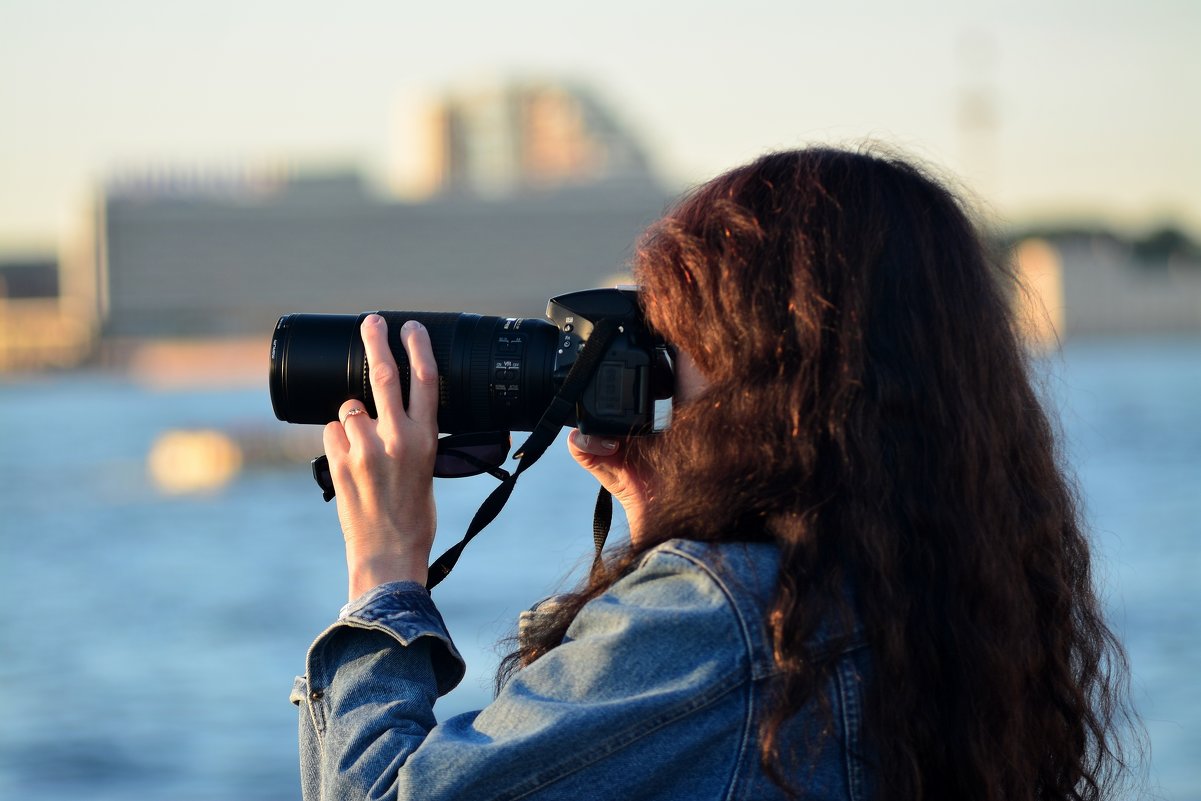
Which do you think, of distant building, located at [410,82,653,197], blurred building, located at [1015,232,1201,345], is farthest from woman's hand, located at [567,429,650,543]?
distant building, located at [410,82,653,197]

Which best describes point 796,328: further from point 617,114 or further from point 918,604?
point 617,114

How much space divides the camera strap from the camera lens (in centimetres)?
4

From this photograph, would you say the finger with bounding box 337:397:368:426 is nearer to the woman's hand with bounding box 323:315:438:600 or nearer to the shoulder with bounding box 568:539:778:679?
the woman's hand with bounding box 323:315:438:600

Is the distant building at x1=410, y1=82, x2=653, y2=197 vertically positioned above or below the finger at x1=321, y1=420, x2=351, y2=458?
below

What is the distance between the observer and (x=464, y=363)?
1.12 metres

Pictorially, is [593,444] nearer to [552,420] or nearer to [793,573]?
[552,420]

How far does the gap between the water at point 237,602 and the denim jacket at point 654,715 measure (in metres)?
0.24

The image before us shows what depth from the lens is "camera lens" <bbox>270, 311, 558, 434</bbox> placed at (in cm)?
112

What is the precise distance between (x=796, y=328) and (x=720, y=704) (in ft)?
0.75

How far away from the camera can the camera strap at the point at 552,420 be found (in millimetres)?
1056

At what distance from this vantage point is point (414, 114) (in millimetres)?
94625

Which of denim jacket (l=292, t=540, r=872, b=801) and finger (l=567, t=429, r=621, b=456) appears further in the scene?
finger (l=567, t=429, r=621, b=456)

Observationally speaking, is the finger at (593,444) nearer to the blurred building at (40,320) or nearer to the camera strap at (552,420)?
the camera strap at (552,420)

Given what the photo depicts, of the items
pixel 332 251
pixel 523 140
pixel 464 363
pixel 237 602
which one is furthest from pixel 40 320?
pixel 464 363
